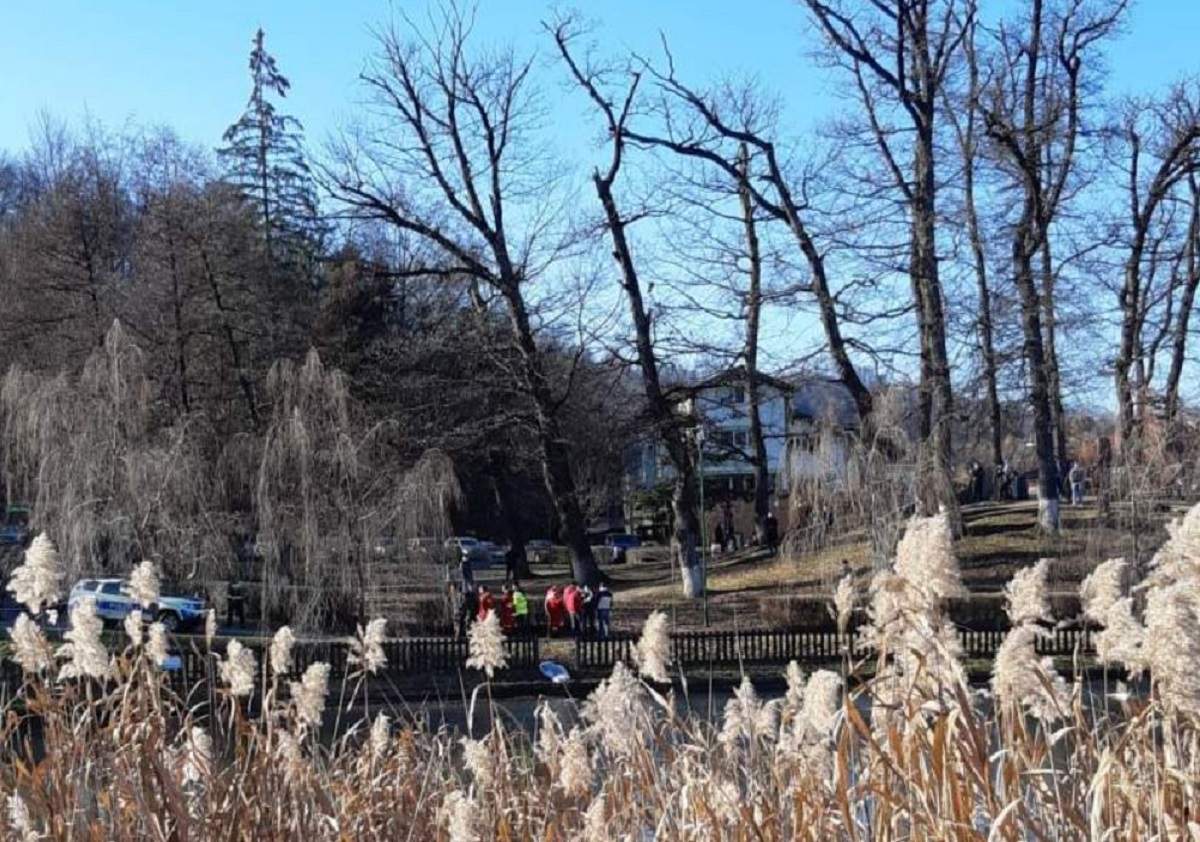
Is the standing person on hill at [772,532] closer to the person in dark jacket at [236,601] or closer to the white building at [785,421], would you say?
the white building at [785,421]

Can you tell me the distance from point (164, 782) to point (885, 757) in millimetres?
1749

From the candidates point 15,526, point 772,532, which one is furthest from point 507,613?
point 772,532

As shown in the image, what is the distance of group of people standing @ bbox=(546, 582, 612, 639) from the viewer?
24391mm

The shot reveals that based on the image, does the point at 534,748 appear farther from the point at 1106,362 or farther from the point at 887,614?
the point at 1106,362

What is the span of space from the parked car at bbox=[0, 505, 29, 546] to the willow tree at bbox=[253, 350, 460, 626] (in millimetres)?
4272

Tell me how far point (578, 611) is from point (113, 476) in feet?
26.5

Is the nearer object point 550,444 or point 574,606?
point 574,606

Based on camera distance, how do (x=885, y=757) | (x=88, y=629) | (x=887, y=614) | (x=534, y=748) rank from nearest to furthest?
(x=885, y=757)
(x=887, y=614)
(x=88, y=629)
(x=534, y=748)

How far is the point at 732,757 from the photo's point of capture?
13.3 ft

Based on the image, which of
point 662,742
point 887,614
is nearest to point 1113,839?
point 887,614

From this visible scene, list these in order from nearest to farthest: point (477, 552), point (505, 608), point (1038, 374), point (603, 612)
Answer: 1. point (603, 612)
2. point (505, 608)
3. point (1038, 374)
4. point (477, 552)

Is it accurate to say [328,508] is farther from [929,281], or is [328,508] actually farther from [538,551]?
[538,551]

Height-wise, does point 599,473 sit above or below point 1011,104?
below

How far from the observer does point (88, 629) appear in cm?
400
